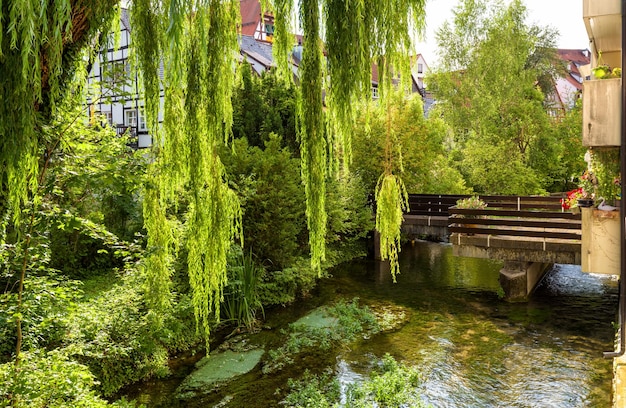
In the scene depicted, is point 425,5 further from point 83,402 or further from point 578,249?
point 578,249

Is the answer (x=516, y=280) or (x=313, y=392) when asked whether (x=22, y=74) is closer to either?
(x=313, y=392)

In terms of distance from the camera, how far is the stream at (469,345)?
25.0 feet

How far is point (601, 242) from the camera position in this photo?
721cm

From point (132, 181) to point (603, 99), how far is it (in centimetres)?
607

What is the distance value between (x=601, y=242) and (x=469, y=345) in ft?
11.5

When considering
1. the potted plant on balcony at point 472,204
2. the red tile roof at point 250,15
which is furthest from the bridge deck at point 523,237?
the red tile roof at point 250,15

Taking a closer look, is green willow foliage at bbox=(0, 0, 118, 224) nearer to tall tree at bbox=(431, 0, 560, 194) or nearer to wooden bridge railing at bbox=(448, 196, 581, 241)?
wooden bridge railing at bbox=(448, 196, 581, 241)

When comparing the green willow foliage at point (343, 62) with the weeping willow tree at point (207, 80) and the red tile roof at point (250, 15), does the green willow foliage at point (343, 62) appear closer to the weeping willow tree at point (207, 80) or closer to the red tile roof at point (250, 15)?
the weeping willow tree at point (207, 80)

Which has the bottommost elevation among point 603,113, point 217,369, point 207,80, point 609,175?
point 217,369

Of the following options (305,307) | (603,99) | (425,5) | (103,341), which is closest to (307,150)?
(425,5)

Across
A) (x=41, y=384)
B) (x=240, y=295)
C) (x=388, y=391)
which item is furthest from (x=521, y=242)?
(x=41, y=384)

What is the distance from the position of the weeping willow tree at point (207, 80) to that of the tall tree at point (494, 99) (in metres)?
21.3

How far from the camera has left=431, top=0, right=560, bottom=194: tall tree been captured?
23703 millimetres

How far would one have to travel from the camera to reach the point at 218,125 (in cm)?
350
